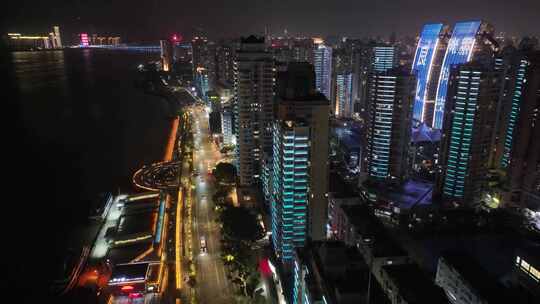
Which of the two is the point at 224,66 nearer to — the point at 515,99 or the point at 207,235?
the point at 515,99

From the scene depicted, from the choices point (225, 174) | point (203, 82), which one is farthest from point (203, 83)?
point (225, 174)

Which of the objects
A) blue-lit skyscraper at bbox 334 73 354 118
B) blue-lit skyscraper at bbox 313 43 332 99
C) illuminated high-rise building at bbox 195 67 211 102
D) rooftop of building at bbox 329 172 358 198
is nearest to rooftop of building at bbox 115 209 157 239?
rooftop of building at bbox 329 172 358 198

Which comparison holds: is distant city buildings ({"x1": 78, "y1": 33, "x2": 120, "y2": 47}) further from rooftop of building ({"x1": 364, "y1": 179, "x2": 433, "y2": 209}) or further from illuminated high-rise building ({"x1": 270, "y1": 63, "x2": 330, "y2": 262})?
illuminated high-rise building ({"x1": 270, "y1": 63, "x2": 330, "y2": 262})

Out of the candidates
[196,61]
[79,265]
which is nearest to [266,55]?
[79,265]

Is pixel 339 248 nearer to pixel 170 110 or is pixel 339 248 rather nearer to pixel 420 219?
pixel 420 219

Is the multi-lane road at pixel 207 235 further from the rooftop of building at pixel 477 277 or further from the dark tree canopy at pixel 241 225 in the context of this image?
the rooftop of building at pixel 477 277
